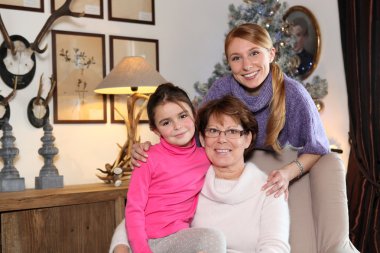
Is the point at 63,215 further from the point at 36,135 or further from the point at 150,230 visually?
the point at 150,230

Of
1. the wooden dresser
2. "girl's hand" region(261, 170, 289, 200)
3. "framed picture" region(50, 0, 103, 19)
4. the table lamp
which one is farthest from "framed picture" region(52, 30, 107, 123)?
"girl's hand" region(261, 170, 289, 200)

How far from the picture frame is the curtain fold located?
1.11 ft

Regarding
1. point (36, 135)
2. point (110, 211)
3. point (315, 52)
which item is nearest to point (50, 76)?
point (36, 135)

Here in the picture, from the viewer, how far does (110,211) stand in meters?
3.38

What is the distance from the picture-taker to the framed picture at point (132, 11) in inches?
166

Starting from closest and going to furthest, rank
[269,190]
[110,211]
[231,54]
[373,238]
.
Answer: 1. [269,190]
2. [231,54]
3. [110,211]
4. [373,238]

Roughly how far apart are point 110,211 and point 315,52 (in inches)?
83.5

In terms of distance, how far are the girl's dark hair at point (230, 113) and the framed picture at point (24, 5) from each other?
2301 millimetres

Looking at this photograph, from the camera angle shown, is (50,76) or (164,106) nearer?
(164,106)

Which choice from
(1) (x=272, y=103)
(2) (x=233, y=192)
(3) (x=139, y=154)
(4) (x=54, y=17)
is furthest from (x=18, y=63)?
(2) (x=233, y=192)

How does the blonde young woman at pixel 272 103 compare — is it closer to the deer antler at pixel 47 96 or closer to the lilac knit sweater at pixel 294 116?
the lilac knit sweater at pixel 294 116

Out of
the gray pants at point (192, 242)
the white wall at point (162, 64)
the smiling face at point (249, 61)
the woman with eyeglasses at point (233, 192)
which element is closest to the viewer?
the gray pants at point (192, 242)

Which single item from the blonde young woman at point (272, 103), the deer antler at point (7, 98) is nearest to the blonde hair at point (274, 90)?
the blonde young woman at point (272, 103)

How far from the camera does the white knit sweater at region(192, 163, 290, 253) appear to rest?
1806 millimetres
